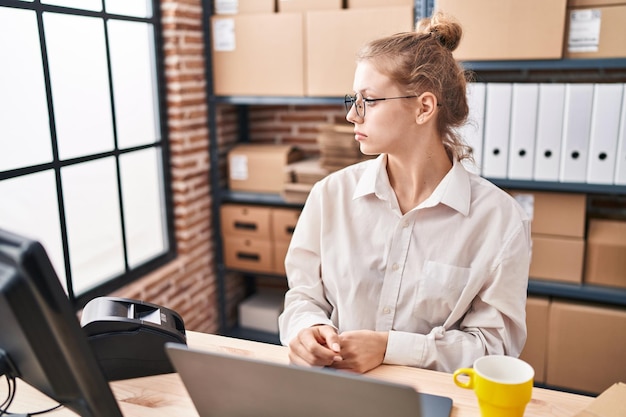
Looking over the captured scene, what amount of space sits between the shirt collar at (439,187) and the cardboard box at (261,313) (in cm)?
175

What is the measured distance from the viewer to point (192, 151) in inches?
111

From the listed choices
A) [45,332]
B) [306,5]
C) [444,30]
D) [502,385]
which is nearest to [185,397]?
[45,332]

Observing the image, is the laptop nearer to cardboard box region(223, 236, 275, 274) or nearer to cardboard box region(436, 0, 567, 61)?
cardboard box region(436, 0, 567, 61)

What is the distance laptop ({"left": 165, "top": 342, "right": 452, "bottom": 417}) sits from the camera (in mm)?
Answer: 649

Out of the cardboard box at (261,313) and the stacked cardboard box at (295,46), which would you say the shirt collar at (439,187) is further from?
the cardboard box at (261,313)

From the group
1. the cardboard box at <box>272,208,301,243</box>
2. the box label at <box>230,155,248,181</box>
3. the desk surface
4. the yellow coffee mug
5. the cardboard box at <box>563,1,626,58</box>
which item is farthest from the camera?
the box label at <box>230,155,248,181</box>

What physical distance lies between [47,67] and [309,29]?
1092 millimetres

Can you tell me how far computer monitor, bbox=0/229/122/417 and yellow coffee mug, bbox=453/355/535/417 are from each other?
0.51 metres

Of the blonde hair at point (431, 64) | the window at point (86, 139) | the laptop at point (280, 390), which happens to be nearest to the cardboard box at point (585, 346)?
the blonde hair at point (431, 64)

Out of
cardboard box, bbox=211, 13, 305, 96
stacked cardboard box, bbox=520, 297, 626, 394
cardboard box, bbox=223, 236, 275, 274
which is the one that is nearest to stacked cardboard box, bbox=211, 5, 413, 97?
cardboard box, bbox=211, 13, 305, 96

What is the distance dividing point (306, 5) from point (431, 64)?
1.41 meters

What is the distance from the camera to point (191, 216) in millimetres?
2842

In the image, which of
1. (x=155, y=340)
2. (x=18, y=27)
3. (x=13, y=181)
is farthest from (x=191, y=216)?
(x=155, y=340)

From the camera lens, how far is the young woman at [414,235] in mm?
1265
